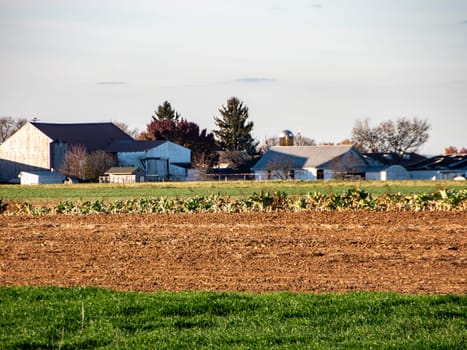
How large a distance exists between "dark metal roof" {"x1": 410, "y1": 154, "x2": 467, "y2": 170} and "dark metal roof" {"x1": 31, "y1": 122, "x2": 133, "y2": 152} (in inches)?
1415

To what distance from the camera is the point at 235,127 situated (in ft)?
438

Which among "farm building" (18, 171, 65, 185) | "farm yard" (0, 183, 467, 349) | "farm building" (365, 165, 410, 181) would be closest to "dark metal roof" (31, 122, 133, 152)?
"farm building" (18, 171, 65, 185)

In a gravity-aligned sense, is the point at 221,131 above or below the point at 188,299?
above

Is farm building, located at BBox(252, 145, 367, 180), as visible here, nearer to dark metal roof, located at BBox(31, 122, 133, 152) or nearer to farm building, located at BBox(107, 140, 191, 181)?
farm building, located at BBox(107, 140, 191, 181)

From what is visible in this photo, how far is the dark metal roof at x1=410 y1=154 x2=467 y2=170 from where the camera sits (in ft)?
329

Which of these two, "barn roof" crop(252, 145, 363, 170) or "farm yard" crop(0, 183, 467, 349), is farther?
Answer: "barn roof" crop(252, 145, 363, 170)

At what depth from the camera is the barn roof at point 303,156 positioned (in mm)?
98312

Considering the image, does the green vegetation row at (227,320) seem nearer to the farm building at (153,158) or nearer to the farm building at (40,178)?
the farm building at (40,178)

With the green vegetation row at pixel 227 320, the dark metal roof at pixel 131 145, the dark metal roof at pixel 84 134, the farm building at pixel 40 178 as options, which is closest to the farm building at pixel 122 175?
the farm building at pixel 40 178

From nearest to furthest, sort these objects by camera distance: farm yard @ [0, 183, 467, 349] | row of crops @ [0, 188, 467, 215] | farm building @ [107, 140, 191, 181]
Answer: farm yard @ [0, 183, 467, 349] < row of crops @ [0, 188, 467, 215] < farm building @ [107, 140, 191, 181]

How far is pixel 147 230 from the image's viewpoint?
24.3 m

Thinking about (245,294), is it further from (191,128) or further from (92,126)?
(191,128)

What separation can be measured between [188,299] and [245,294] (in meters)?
1.00

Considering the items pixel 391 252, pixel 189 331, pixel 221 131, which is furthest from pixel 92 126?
pixel 189 331
